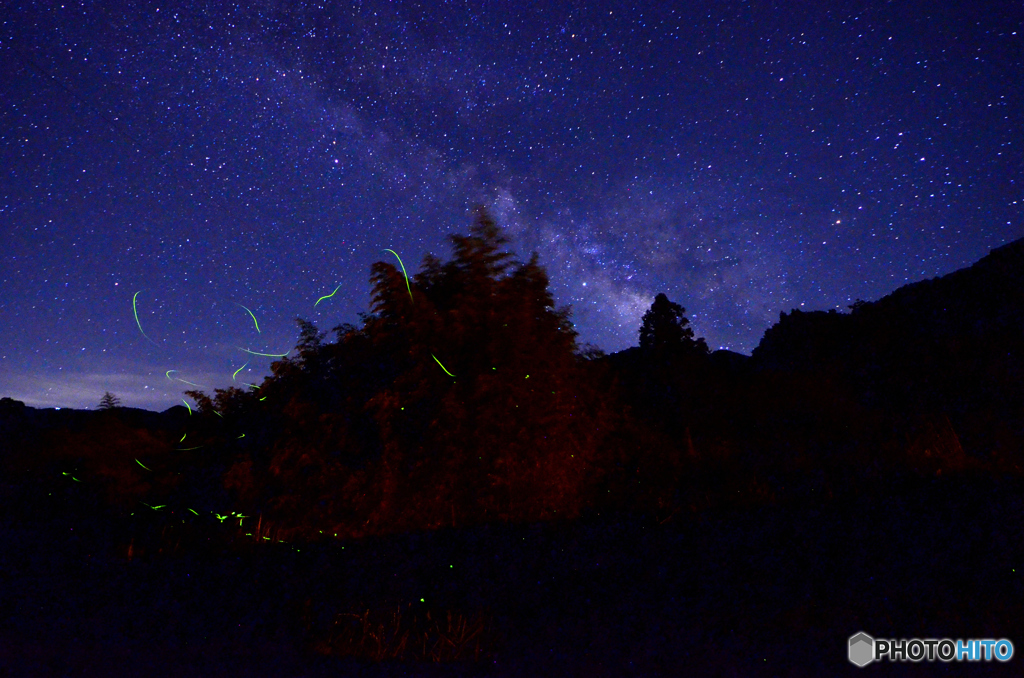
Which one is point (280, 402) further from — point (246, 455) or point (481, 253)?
point (481, 253)

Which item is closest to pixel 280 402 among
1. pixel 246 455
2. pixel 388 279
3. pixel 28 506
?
pixel 246 455

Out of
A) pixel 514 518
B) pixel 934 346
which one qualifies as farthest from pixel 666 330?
pixel 514 518

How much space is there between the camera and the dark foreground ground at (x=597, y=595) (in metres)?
5.02

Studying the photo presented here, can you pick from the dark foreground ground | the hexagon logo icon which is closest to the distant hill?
the dark foreground ground

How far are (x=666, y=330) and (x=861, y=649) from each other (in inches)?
552

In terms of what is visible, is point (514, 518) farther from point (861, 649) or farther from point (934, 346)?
point (934, 346)

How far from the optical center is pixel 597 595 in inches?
244

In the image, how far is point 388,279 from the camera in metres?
8.01

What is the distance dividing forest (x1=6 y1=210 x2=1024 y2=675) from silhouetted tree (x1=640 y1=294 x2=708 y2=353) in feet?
18.0

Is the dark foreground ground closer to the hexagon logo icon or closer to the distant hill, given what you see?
the hexagon logo icon

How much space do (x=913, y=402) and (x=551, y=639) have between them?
973cm

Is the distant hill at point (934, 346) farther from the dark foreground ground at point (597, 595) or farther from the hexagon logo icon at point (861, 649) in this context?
the hexagon logo icon at point (861, 649)

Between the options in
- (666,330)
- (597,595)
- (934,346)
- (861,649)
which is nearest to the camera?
(861,649)

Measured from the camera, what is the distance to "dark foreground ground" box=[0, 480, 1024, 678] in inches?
198
